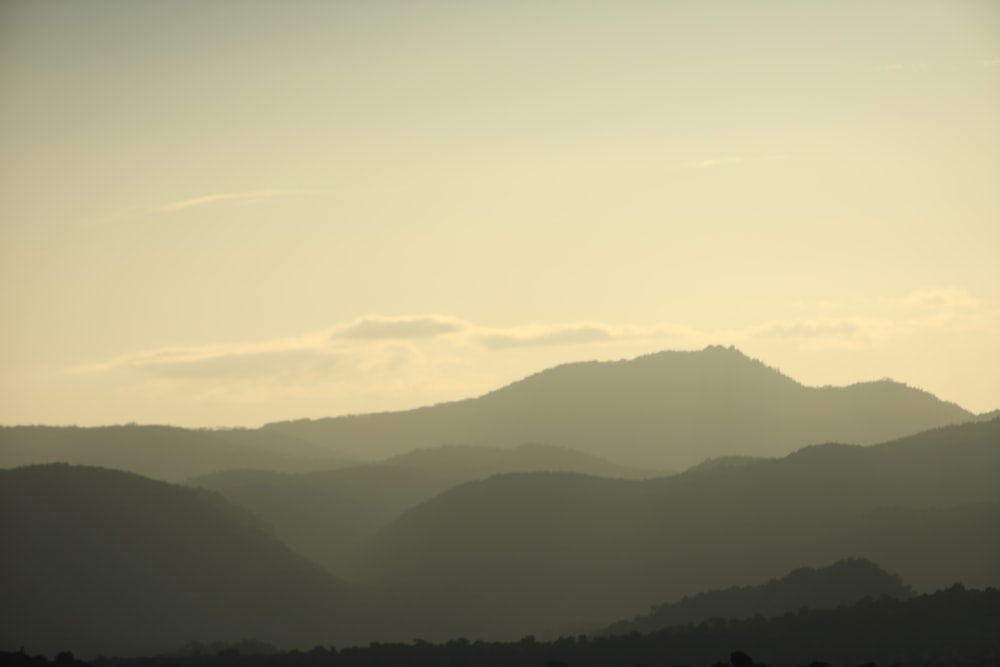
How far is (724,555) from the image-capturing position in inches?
5517

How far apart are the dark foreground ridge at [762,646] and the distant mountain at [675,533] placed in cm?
4600

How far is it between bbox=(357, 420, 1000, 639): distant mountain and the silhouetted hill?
11344 mm

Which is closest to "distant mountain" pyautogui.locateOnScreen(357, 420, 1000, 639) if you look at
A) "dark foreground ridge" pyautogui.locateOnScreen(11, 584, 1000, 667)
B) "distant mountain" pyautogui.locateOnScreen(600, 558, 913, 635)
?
"distant mountain" pyautogui.locateOnScreen(600, 558, 913, 635)

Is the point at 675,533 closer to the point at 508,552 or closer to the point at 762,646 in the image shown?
the point at 508,552

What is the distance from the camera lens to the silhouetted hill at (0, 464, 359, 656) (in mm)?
113000

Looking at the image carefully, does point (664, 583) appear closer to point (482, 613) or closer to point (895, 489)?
point (482, 613)

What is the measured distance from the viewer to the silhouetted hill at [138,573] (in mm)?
113000

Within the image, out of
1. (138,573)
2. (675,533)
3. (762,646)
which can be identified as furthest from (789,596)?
(138,573)

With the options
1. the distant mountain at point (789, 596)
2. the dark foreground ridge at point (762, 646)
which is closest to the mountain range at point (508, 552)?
the distant mountain at point (789, 596)

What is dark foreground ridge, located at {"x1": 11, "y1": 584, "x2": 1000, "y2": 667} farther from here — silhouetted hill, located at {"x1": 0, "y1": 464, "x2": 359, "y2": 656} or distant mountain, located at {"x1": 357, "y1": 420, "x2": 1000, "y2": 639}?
distant mountain, located at {"x1": 357, "y1": 420, "x2": 1000, "y2": 639}

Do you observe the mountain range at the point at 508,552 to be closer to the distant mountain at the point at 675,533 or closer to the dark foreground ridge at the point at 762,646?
the distant mountain at the point at 675,533

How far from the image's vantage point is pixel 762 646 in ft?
229

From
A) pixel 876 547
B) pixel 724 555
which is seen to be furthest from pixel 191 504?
pixel 876 547

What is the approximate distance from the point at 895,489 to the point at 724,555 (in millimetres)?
22732
